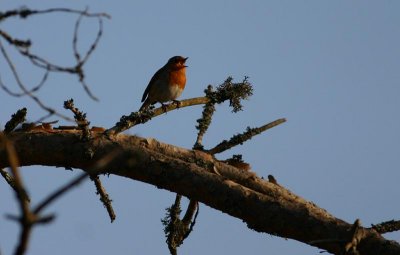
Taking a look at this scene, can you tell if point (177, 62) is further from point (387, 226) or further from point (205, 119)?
point (387, 226)

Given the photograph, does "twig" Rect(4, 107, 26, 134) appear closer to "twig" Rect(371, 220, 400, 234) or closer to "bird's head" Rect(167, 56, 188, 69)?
"twig" Rect(371, 220, 400, 234)

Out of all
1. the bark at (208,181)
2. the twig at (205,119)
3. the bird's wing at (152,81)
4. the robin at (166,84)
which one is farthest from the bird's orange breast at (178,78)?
the bark at (208,181)

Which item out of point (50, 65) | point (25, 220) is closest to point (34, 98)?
point (50, 65)

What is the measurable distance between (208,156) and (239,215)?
0.62 meters

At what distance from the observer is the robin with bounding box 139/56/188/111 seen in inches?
429

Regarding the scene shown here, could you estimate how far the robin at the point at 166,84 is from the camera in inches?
429

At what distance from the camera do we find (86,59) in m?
2.95

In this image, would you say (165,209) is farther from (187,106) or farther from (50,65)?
(50,65)

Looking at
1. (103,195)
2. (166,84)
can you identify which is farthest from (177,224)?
(166,84)

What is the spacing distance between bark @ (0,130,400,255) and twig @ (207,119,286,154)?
0.53 ft

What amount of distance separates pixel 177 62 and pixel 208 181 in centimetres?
692

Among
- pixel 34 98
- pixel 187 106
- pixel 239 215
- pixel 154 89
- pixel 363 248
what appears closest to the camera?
pixel 34 98

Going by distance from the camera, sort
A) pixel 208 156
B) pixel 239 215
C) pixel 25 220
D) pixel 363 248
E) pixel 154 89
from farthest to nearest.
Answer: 1. pixel 154 89
2. pixel 208 156
3. pixel 239 215
4. pixel 363 248
5. pixel 25 220

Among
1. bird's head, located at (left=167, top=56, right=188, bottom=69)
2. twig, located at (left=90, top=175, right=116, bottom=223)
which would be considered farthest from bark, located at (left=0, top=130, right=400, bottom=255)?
bird's head, located at (left=167, top=56, right=188, bottom=69)
